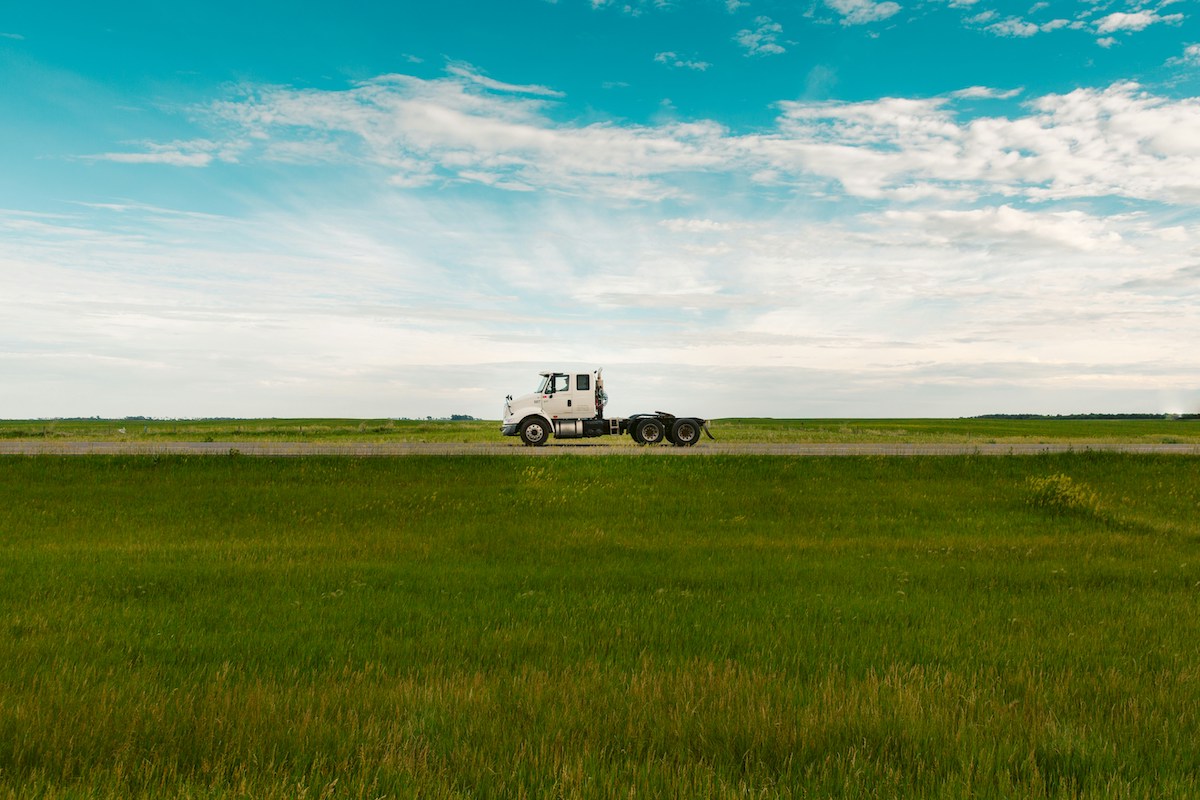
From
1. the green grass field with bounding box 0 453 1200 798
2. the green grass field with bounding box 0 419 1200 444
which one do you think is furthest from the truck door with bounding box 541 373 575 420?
the green grass field with bounding box 0 453 1200 798

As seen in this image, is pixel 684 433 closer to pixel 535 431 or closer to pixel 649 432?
pixel 649 432

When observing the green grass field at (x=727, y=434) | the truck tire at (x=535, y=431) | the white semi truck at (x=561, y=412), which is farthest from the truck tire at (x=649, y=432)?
the green grass field at (x=727, y=434)

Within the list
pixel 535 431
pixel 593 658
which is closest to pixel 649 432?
pixel 535 431

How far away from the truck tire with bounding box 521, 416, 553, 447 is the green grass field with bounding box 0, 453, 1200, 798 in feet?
64.4

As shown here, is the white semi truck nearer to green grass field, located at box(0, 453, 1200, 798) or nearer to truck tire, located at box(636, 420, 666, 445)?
truck tire, located at box(636, 420, 666, 445)

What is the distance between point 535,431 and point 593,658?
32.5 metres

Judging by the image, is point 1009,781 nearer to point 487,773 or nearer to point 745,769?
point 745,769

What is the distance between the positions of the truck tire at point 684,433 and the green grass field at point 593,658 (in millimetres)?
20668

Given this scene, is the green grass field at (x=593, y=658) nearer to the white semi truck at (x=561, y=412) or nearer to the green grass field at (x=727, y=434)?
the white semi truck at (x=561, y=412)

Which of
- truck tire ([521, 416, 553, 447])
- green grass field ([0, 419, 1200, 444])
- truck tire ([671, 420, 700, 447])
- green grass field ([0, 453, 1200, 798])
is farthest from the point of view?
green grass field ([0, 419, 1200, 444])

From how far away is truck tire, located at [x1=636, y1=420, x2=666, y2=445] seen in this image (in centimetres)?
4081

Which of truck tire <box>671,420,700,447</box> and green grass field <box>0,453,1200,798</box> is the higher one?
truck tire <box>671,420,700,447</box>

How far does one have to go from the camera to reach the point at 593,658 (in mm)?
7496

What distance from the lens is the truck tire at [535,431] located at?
39.5 metres
